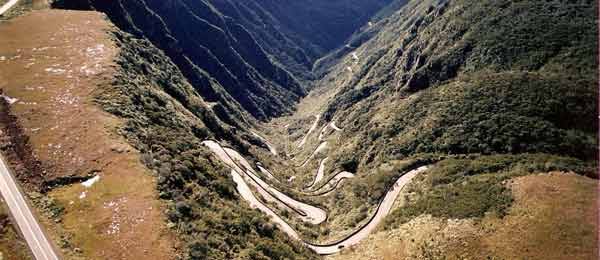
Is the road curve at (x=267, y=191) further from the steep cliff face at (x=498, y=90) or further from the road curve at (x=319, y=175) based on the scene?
the steep cliff face at (x=498, y=90)

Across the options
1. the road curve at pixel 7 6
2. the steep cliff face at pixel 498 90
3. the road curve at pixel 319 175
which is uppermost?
the road curve at pixel 7 6

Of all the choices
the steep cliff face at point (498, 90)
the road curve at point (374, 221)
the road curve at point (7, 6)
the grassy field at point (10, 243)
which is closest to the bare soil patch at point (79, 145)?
the grassy field at point (10, 243)

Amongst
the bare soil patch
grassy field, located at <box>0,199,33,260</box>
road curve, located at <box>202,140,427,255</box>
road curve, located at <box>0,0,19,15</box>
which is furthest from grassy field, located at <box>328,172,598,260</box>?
road curve, located at <box>0,0,19,15</box>

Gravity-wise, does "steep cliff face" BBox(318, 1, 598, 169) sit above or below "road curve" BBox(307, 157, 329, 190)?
above

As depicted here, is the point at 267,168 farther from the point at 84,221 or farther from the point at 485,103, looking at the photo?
the point at 84,221

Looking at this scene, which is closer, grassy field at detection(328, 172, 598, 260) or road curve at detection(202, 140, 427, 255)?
grassy field at detection(328, 172, 598, 260)

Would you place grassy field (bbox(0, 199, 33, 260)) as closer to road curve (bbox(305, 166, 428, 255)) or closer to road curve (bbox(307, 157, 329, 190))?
road curve (bbox(305, 166, 428, 255))

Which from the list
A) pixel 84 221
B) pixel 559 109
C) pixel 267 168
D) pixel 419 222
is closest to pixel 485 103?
pixel 559 109

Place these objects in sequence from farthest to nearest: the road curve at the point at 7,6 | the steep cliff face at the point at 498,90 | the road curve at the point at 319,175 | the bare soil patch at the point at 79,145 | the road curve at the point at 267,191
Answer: the road curve at the point at 319,175 < the road curve at the point at 267,191 < the steep cliff face at the point at 498,90 < the road curve at the point at 7,6 < the bare soil patch at the point at 79,145
